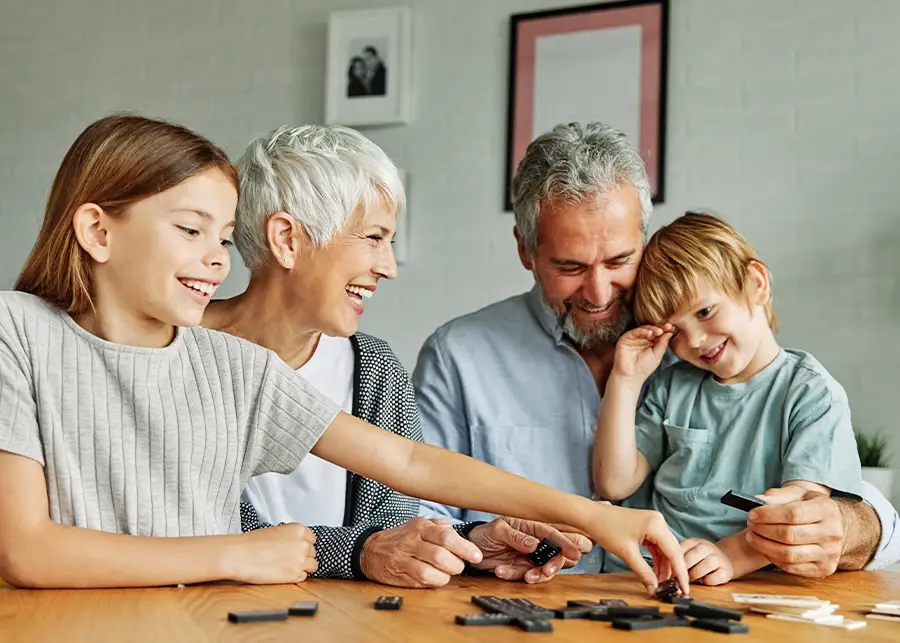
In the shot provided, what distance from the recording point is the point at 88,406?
4.79 ft

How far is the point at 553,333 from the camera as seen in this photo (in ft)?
7.89

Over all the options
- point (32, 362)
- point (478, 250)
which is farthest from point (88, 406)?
point (478, 250)

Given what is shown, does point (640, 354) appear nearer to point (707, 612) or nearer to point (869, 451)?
point (707, 612)

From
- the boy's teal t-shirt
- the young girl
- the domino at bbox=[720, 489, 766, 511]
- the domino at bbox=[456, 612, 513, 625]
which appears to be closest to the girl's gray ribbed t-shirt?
the young girl

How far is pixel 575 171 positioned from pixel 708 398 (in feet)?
1.85

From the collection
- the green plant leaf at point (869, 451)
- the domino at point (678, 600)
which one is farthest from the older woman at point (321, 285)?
the green plant leaf at point (869, 451)

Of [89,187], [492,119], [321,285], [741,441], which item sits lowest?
[741,441]

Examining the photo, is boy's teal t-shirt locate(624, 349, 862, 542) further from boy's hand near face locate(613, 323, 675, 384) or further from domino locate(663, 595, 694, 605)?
domino locate(663, 595, 694, 605)

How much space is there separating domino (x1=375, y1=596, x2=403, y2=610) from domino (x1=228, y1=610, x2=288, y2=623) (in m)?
0.15

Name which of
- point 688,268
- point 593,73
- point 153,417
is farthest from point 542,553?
point 593,73

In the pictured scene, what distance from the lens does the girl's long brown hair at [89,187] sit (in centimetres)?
152

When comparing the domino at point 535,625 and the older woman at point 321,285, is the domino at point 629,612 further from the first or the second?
the older woman at point 321,285

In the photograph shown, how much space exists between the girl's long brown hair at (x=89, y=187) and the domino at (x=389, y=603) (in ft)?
2.03

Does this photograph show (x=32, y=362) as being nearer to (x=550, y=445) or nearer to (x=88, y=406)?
(x=88, y=406)
